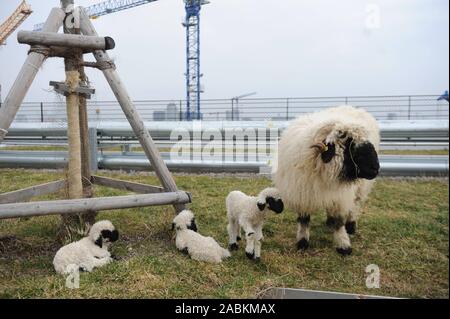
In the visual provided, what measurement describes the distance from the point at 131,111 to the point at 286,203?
1.86 metres

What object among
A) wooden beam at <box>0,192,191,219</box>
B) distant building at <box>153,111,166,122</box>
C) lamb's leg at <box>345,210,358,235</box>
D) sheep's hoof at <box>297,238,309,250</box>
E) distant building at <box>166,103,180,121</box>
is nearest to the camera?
wooden beam at <box>0,192,191,219</box>

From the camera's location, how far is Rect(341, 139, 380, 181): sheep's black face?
3132 mm

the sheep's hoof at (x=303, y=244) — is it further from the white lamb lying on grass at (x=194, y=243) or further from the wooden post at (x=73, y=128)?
the wooden post at (x=73, y=128)

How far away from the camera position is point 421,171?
22.9 ft

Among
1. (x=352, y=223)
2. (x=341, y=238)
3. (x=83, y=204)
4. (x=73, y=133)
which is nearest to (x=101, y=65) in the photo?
(x=73, y=133)

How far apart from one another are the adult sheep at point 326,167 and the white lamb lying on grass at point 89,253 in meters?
1.78

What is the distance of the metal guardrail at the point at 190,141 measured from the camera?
7113 mm

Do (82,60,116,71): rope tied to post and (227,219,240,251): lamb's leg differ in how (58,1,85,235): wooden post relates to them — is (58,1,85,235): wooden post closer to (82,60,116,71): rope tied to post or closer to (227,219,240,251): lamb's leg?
(82,60,116,71): rope tied to post

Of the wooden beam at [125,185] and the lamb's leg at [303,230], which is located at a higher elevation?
the wooden beam at [125,185]

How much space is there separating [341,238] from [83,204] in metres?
2.50

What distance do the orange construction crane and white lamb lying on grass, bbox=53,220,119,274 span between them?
6.81 ft

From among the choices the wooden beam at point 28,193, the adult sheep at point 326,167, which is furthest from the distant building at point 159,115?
the adult sheep at point 326,167

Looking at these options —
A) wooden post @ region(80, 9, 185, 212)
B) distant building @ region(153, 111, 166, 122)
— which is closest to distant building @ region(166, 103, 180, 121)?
distant building @ region(153, 111, 166, 122)
